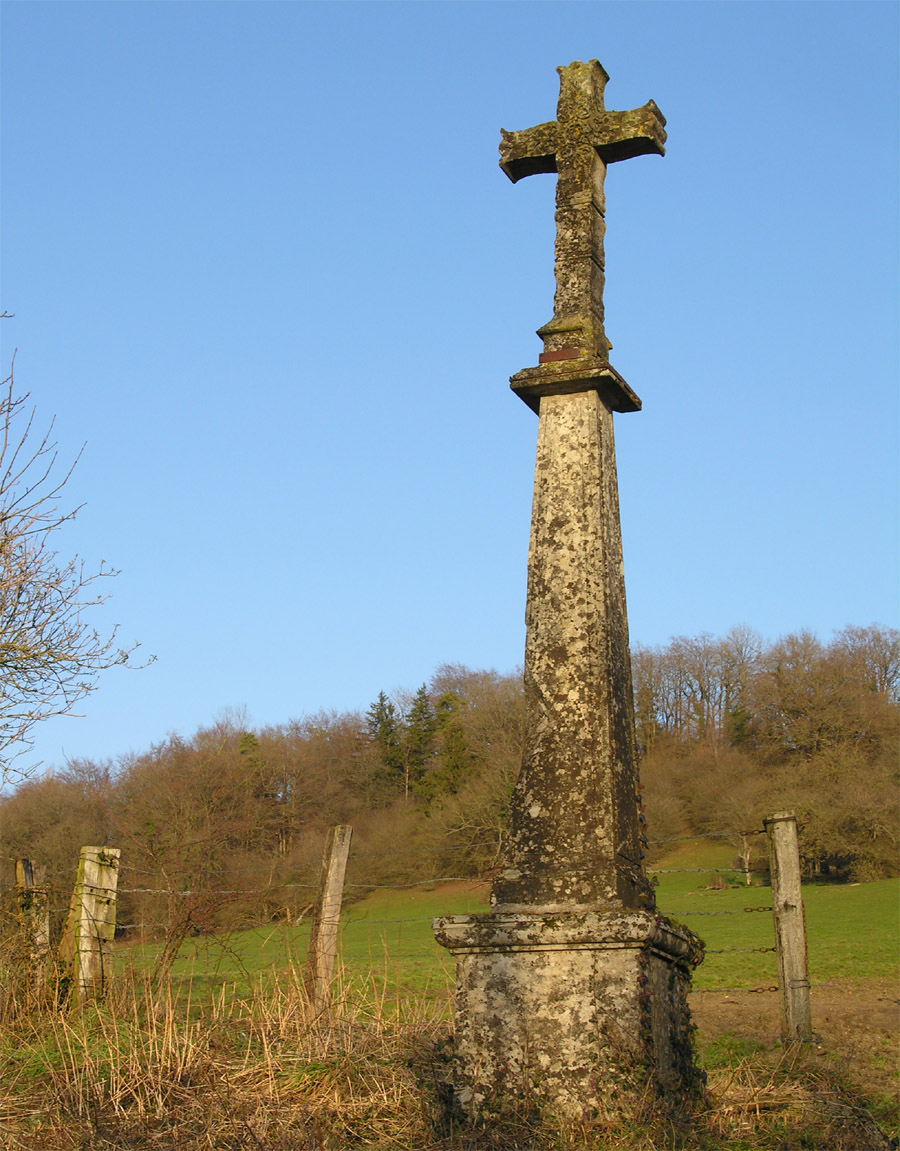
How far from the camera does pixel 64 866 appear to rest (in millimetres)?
28547

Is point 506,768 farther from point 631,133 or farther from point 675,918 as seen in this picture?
point 631,133

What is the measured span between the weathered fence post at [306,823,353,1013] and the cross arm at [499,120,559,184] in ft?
14.9

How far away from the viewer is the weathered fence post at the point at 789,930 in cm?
694

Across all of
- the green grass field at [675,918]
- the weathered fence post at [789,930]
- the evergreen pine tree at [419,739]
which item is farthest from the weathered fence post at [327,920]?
the evergreen pine tree at [419,739]

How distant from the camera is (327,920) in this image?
7258 millimetres

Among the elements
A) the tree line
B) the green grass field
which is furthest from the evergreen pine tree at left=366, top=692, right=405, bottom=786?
the green grass field

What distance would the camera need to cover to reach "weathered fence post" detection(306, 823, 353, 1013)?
6.75 meters

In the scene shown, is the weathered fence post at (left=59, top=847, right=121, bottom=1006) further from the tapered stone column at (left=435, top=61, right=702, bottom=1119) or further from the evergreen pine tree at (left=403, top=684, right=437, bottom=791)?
the evergreen pine tree at (left=403, top=684, right=437, bottom=791)

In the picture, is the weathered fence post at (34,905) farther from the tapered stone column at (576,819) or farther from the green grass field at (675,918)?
the tapered stone column at (576,819)

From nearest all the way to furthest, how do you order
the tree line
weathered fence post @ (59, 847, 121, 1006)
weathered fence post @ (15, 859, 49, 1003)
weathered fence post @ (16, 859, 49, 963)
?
1. weathered fence post @ (15, 859, 49, 1003)
2. weathered fence post @ (59, 847, 121, 1006)
3. weathered fence post @ (16, 859, 49, 963)
4. the tree line

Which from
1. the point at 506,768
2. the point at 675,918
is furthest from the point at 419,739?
the point at 675,918

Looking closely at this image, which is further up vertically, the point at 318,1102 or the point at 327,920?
the point at 327,920

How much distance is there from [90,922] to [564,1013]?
4.96 meters

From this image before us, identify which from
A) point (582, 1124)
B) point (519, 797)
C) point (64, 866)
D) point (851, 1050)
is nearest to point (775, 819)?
point (851, 1050)
